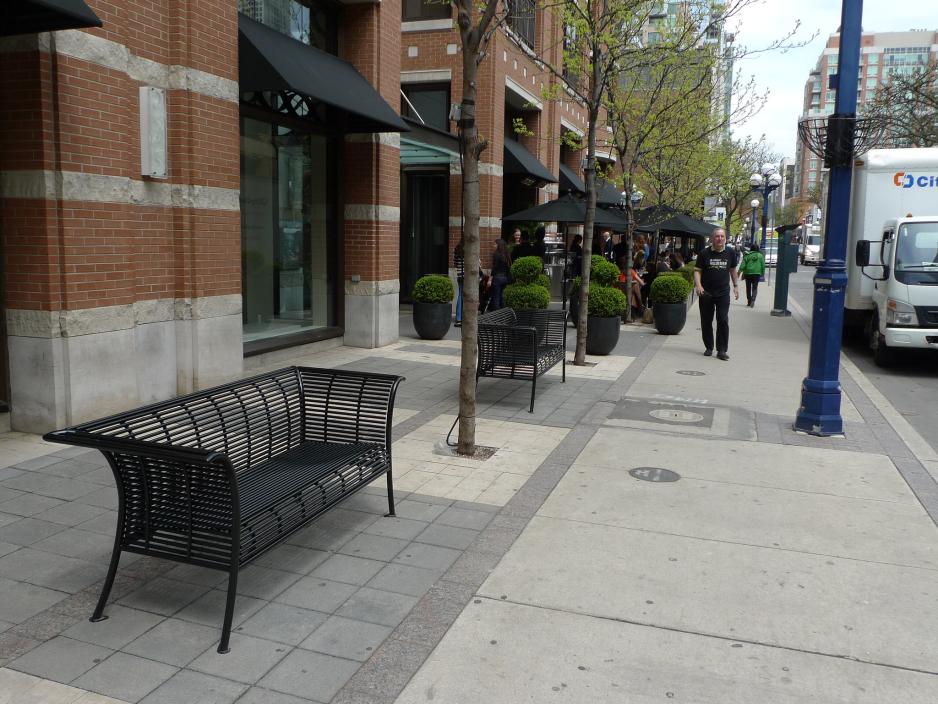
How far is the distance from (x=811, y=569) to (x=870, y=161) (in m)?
11.4

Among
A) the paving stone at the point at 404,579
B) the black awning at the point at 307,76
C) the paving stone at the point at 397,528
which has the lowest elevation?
the paving stone at the point at 404,579

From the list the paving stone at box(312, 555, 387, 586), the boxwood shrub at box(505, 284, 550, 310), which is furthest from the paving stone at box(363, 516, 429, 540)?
the boxwood shrub at box(505, 284, 550, 310)

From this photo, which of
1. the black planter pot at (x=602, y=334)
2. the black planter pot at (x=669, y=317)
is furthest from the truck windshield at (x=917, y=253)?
the black planter pot at (x=602, y=334)

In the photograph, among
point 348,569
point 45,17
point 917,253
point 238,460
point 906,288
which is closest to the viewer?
point 348,569

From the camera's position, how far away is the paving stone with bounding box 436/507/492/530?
525 cm

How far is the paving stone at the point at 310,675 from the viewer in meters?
3.29

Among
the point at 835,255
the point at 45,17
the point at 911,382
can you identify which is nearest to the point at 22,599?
the point at 45,17

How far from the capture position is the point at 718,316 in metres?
12.8

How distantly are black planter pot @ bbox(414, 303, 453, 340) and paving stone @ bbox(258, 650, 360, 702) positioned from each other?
10645 mm

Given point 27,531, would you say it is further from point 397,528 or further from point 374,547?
point 397,528

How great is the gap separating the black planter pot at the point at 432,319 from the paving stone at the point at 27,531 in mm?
9319

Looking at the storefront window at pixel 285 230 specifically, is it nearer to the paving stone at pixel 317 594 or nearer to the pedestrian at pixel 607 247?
the paving stone at pixel 317 594

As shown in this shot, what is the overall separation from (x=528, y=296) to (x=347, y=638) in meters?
9.89

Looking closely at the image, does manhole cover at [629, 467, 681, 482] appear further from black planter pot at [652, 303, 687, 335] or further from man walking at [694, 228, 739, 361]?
black planter pot at [652, 303, 687, 335]
